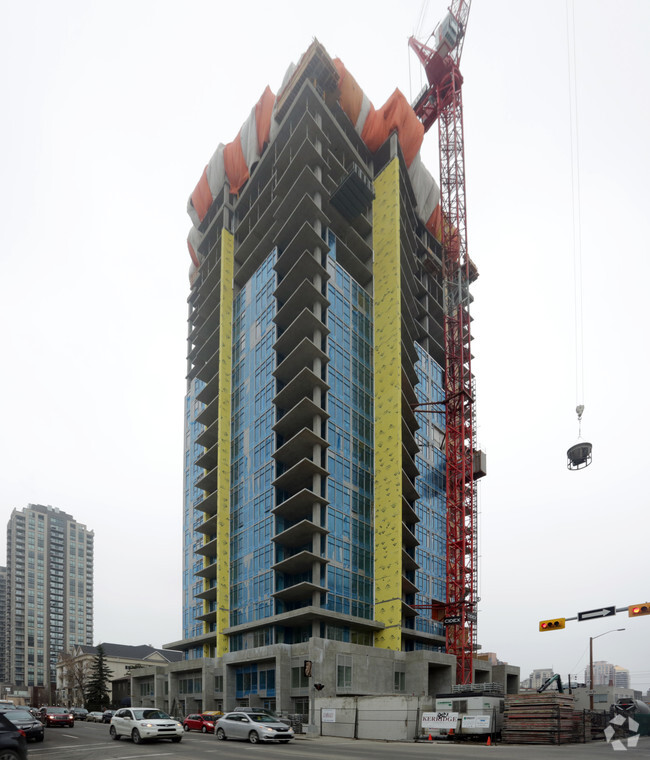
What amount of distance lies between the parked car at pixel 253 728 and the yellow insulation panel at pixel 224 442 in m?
40.2

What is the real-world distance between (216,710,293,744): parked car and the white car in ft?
8.96

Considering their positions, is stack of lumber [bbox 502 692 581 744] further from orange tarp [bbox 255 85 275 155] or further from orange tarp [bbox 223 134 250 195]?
orange tarp [bbox 223 134 250 195]

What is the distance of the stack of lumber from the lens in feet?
106

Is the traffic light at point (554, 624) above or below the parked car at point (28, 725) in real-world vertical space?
above

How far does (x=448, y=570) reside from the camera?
76625mm

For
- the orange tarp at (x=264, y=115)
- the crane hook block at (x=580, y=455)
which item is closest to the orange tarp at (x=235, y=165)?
the orange tarp at (x=264, y=115)

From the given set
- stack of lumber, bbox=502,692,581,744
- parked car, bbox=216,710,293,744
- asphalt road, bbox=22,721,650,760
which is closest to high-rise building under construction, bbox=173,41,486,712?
stack of lumber, bbox=502,692,581,744

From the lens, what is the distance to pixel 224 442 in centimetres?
7500

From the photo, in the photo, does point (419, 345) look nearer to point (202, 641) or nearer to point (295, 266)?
point (295, 266)

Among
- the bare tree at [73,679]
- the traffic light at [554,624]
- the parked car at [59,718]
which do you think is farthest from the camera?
the bare tree at [73,679]

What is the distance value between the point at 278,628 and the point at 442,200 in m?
58.9

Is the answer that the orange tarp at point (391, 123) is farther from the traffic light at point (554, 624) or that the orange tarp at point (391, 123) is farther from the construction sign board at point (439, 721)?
the construction sign board at point (439, 721)

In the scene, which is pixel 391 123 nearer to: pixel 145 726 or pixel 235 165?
pixel 235 165

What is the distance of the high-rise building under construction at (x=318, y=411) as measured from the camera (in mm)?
60219
